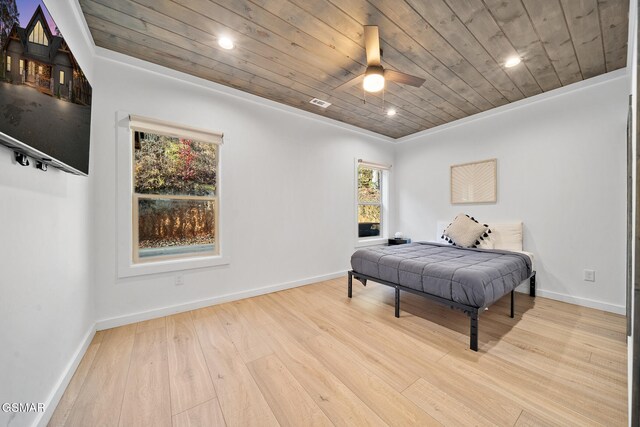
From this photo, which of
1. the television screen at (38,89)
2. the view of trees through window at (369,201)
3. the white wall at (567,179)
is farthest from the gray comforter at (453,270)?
the television screen at (38,89)

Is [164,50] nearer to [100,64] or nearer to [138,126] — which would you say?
[100,64]

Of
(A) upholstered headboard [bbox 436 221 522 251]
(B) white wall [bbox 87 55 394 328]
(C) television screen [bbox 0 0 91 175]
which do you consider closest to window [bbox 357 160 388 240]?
(B) white wall [bbox 87 55 394 328]

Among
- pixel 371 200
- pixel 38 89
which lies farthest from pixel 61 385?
pixel 371 200

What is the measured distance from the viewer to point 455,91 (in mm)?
3098

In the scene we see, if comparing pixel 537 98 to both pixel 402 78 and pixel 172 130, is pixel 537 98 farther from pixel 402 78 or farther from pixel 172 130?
pixel 172 130

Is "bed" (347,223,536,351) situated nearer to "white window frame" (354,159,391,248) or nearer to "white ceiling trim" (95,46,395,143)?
"white window frame" (354,159,391,248)

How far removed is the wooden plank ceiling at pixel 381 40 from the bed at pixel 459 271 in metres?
2.06

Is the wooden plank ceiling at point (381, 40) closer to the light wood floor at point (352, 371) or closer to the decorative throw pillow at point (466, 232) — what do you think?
the decorative throw pillow at point (466, 232)

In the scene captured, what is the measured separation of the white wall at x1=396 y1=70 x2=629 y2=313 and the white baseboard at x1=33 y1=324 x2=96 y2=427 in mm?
4856

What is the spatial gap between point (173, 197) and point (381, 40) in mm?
2721

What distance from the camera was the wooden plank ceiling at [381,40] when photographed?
1832 millimetres

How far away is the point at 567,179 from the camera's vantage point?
3.04m

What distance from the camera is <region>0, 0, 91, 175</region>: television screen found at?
0.94 metres

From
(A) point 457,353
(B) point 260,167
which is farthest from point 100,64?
(A) point 457,353
